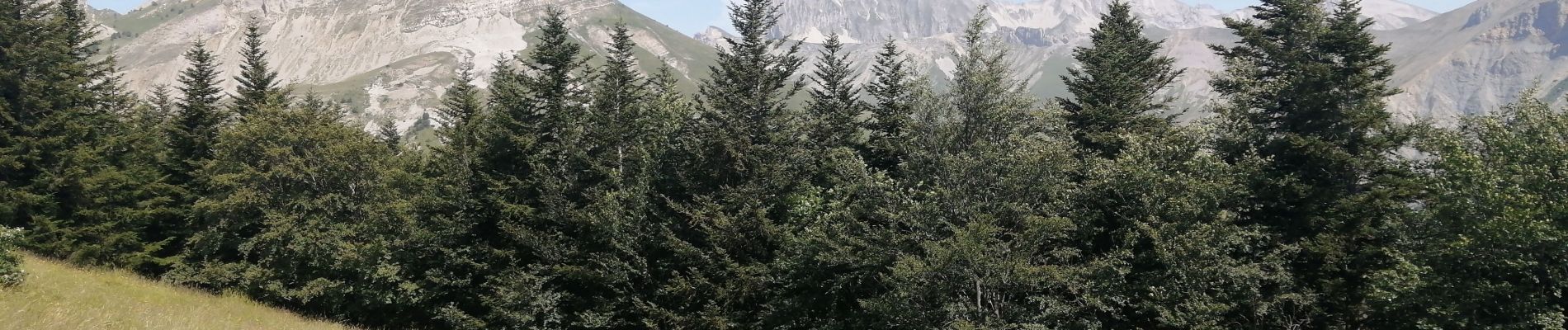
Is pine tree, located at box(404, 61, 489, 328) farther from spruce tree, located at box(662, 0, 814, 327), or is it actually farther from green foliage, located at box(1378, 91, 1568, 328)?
green foliage, located at box(1378, 91, 1568, 328)

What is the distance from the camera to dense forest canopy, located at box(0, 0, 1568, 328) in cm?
2095

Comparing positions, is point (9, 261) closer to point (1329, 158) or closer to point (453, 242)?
point (453, 242)

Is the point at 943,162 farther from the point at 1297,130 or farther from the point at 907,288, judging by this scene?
the point at 1297,130

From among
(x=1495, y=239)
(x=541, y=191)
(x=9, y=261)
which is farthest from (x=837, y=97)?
(x=9, y=261)

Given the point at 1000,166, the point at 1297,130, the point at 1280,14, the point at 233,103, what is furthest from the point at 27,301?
the point at 1280,14

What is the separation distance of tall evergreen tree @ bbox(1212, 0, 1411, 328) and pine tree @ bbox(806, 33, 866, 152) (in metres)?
14.2

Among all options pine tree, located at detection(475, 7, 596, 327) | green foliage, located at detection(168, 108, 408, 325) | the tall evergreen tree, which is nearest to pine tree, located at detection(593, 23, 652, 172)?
pine tree, located at detection(475, 7, 596, 327)

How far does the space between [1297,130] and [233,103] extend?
4919cm

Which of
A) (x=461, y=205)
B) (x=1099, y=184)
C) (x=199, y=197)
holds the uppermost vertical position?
(x=1099, y=184)

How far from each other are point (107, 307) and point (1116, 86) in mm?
31190

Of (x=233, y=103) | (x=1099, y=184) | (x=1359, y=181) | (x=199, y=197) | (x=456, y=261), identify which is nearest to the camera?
(x=1099, y=184)

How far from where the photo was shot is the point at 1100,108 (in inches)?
1126

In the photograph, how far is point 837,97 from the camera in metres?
33.4

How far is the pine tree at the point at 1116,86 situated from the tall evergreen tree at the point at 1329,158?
10.6ft
